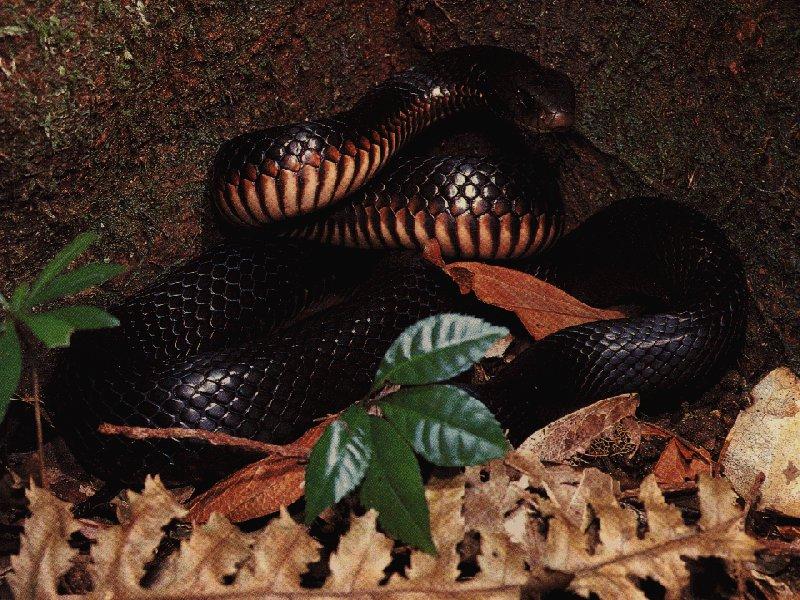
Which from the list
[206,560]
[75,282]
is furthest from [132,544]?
[75,282]

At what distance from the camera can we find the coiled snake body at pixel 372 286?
387cm

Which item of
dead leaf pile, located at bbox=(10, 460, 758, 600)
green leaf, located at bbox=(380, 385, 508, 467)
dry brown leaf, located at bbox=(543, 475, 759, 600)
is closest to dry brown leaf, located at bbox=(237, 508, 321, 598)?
dead leaf pile, located at bbox=(10, 460, 758, 600)

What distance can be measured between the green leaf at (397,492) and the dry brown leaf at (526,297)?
1.95m

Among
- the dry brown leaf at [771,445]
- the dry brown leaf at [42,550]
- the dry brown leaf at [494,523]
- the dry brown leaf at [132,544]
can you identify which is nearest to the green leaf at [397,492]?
the dry brown leaf at [494,523]

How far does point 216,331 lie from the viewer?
4609 mm

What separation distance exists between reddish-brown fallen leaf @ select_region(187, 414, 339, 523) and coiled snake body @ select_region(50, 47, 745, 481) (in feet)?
0.71

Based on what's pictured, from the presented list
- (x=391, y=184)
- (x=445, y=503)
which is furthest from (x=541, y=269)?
(x=445, y=503)

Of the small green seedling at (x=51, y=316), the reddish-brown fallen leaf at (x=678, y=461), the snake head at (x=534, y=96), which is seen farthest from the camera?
the snake head at (x=534, y=96)

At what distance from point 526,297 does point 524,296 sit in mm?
13

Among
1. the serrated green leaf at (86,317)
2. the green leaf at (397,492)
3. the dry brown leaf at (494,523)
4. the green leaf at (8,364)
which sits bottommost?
the dry brown leaf at (494,523)

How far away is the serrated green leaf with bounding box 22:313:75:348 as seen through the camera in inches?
96.3

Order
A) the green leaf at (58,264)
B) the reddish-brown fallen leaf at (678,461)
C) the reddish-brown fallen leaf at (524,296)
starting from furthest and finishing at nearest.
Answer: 1. the reddish-brown fallen leaf at (524,296)
2. the reddish-brown fallen leaf at (678,461)
3. the green leaf at (58,264)

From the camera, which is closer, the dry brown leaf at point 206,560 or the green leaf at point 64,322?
the green leaf at point 64,322

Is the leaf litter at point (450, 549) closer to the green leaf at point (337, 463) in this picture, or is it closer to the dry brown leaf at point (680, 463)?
the green leaf at point (337, 463)
